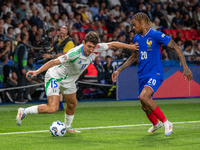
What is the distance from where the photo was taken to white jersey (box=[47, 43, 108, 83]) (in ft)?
21.9

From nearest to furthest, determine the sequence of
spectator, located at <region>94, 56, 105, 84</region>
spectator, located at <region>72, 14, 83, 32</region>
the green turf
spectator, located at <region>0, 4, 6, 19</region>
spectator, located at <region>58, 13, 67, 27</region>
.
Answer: the green turf, spectator, located at <region>94, 56, 105, 84</region>, spectator, located at <region>0, 4, 6, 19</region>, spectator, located at <region>58, 13, 67, 27</region>, spectator, located at <region>72, 14, 83, 32</region>

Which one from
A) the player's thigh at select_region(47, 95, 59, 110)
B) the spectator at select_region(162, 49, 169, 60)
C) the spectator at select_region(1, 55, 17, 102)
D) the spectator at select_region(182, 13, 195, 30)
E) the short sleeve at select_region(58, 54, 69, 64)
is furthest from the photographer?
the spectator at select_region(182, 13, 195, 30)

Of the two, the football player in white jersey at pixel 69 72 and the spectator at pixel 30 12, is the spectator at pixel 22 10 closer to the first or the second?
the spectator at pixel 30 12

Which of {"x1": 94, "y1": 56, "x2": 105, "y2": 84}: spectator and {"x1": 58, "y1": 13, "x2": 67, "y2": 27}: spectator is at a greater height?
{"x1": 58, "y1": 13, "x2": 67, "y2": 27}: spectator

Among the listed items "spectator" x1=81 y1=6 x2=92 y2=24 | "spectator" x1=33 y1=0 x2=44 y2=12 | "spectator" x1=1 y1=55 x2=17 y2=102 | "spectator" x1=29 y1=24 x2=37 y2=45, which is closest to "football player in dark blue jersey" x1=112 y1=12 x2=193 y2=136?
"spectator" x1=1 y1=55 x2=17 y2=102

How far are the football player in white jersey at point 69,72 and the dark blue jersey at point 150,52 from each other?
0.64ft

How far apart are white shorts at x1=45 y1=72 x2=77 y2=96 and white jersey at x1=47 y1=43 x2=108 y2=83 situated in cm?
5

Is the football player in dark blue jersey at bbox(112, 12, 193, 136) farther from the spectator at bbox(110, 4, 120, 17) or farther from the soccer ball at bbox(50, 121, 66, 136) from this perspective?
the spectator at bbox(110, 4, 120, 17)

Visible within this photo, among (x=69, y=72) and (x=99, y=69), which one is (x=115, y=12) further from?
(x=69, y=72)

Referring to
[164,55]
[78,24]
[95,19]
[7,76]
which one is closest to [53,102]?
[7,76]

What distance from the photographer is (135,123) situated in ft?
29.3

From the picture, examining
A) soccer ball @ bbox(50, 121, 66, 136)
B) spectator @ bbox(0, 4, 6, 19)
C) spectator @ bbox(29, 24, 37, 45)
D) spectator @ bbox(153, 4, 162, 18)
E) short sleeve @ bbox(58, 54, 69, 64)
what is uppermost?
spectator @ bbox(0, 4, 6, 19)

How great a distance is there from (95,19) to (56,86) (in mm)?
13548

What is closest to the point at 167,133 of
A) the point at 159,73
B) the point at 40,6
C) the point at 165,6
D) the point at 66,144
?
the point at 159,73
